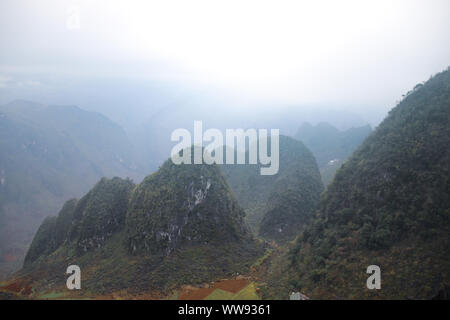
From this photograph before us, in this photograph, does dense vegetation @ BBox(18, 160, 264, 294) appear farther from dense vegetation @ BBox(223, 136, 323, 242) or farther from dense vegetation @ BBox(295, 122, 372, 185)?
dense vegetation @ BBox(295, 122, 372, 185)

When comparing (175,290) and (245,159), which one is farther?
(245,159)

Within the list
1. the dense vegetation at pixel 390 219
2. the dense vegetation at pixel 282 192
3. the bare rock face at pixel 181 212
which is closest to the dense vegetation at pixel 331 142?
the dense vegetation at pixel 282 192

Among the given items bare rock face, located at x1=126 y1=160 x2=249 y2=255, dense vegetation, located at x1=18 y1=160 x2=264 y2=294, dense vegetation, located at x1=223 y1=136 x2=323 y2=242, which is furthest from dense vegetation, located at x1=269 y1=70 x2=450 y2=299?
dense vegetation, located at x1=223 y1=136 x2=323 y2=242

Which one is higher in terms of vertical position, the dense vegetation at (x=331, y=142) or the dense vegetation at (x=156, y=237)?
the dense vegetation at (x=331, y=142)

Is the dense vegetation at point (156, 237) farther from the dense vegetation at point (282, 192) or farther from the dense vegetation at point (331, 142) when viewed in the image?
the dense vegetation at point (331, 142)
